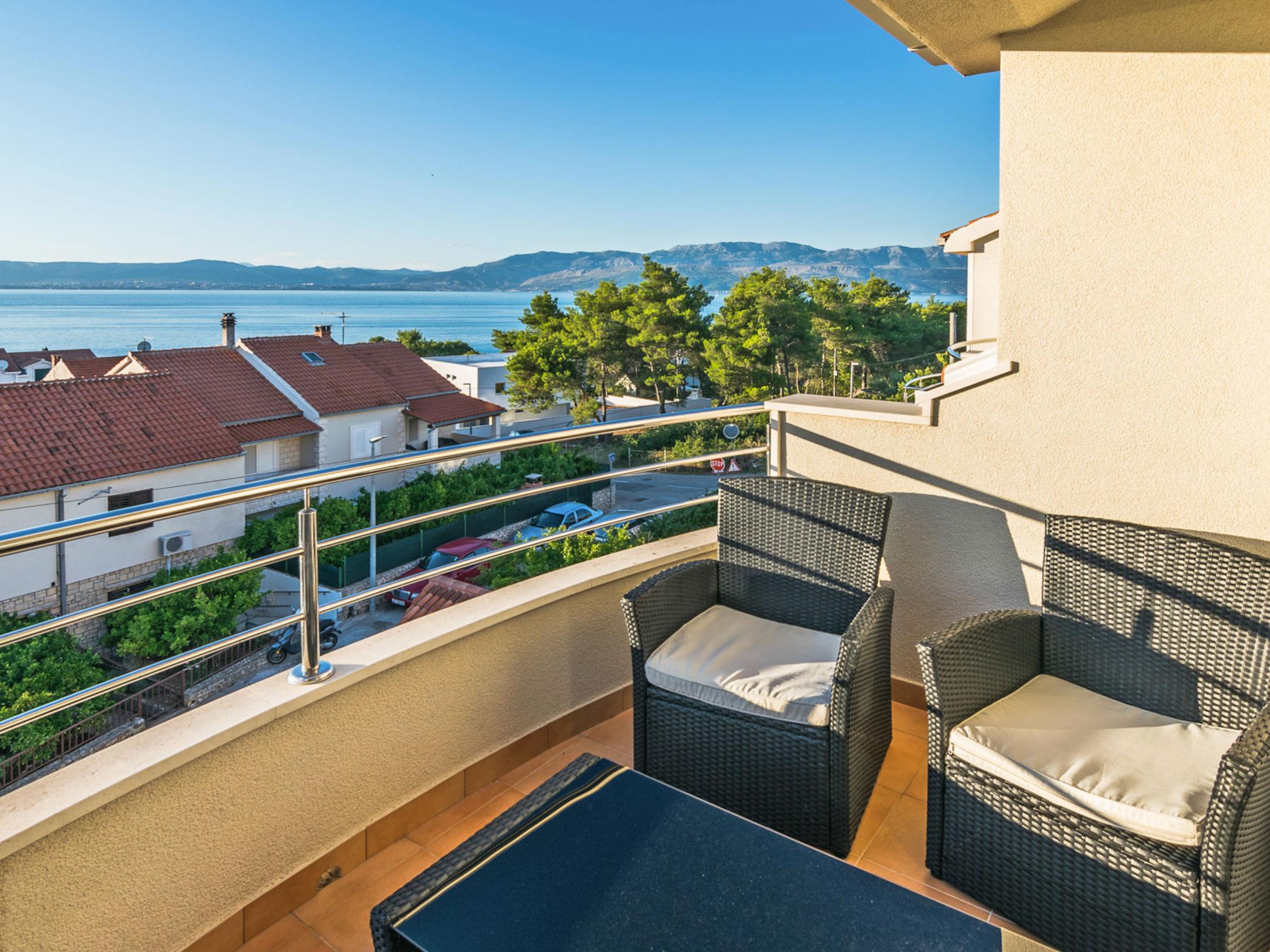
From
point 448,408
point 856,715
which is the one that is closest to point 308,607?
point 856,715

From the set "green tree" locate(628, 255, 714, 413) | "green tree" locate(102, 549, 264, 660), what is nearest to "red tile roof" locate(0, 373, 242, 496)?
"green tree" locate(102, 549, 264, 660)

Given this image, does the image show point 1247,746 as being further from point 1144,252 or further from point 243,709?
point 243,709

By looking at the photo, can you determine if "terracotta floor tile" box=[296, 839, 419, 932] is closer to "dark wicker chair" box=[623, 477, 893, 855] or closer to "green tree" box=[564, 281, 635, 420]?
"dark wicker chair" box=[623, 477, 893, 855]

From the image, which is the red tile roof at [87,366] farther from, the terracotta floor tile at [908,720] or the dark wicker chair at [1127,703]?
the dark wicker chair at [1127,703]

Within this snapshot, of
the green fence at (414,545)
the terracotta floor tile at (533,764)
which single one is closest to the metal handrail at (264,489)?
the terracotta floor tile at (533,764)

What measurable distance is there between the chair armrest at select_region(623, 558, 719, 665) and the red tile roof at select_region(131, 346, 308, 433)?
80.2ft

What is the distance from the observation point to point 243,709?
1491mm

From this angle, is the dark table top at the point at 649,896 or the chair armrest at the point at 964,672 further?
the chair armrest at the point at 964,672

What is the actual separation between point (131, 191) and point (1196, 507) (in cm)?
6958

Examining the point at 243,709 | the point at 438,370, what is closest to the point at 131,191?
the point at 438,370

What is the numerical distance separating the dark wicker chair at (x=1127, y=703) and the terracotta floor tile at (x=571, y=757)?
2.90 ft

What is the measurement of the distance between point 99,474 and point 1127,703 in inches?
823

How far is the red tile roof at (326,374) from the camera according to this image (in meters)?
25.6

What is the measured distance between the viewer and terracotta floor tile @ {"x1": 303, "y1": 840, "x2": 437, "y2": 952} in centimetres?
150
